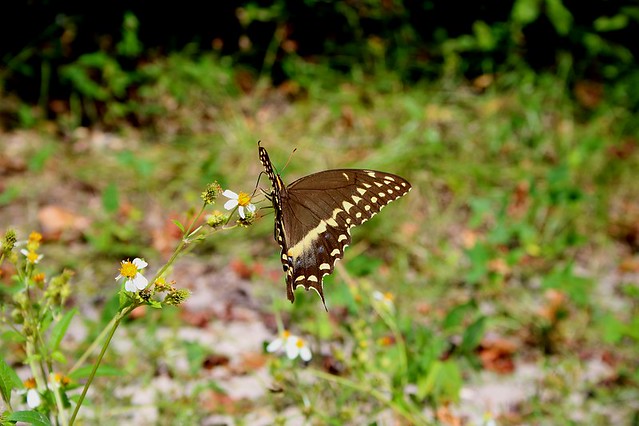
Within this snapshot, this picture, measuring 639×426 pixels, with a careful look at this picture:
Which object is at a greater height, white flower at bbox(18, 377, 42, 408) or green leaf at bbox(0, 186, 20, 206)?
green leaf at bbox(0, 186, 20, 206)

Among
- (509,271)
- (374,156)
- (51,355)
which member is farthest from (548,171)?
(51,355)

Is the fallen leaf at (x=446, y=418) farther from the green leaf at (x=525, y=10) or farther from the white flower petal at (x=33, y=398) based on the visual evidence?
the green leaf at (x=525, y=10)

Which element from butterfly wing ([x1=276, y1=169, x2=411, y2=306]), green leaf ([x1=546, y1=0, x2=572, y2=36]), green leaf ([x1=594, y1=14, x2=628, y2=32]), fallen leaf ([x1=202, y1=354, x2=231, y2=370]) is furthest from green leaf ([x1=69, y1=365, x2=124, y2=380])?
green leaf ([x1=594, y1=14, x2=628, y2=32])

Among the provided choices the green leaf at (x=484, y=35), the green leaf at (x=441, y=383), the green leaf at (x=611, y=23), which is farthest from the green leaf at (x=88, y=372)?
the green leaf at (x=611, y=23)

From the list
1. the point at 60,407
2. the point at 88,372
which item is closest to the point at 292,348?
the point at 88,372

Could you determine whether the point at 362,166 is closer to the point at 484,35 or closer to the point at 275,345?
the point at 484,35

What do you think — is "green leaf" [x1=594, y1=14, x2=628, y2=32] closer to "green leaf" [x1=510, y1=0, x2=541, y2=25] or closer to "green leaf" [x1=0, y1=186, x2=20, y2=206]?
"green leaf" [x1=510, y1=0, x2=541, y2=25]

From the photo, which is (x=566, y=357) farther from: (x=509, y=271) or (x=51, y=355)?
(x=51, y=355)
